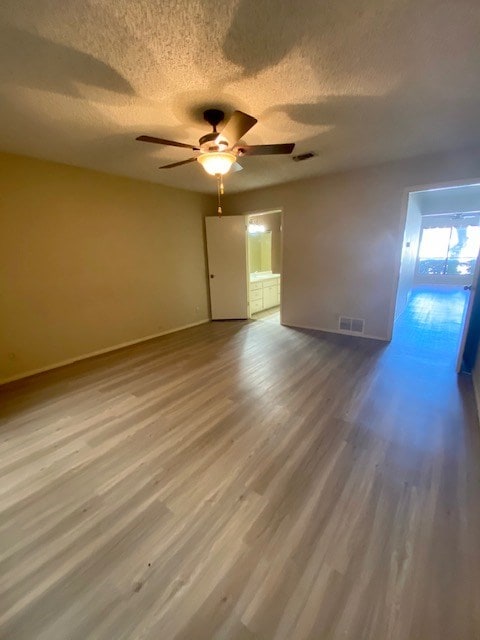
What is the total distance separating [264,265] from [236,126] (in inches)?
240

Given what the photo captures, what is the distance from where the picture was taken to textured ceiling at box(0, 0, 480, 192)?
128 centimetres

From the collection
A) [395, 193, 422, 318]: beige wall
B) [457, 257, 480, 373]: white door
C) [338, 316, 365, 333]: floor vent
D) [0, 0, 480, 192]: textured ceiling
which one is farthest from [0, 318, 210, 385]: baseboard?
[457, 257, 480, 373]: white door

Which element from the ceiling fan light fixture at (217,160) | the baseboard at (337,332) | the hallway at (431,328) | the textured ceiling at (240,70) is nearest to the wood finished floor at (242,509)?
the hallway at (431,328)

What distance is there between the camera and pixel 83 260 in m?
3.64

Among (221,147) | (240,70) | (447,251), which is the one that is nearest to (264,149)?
(221,147)

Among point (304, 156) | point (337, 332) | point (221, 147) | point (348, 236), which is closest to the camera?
point (221, 147)

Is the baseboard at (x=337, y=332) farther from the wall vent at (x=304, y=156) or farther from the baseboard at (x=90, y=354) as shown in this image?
the wall vent at (x=304, y=156)

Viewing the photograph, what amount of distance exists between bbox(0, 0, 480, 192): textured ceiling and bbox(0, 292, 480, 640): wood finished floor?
2527mm

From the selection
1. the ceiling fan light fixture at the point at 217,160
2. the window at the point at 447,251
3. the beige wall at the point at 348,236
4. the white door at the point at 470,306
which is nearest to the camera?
the ceiling fan light fixture at the point at 217,160

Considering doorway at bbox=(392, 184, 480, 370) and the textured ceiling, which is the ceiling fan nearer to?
the textured ceiling

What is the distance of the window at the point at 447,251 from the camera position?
28.9 feet

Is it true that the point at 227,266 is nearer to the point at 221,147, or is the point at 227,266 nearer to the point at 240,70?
the point at 221,147

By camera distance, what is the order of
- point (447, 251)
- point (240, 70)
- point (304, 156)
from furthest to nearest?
point (447, 251)
point (304, 156)
point (240, 70)

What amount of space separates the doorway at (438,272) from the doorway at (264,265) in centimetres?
244
